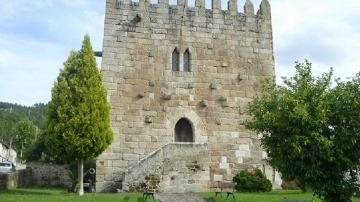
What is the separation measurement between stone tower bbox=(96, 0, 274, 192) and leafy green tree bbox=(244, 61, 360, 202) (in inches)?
282

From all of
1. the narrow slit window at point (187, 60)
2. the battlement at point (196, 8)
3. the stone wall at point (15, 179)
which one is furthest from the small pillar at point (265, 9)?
the stone wall at point (15, 179)

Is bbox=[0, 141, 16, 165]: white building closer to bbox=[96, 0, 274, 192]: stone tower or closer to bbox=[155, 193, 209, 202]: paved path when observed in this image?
bbox=[96, 0, 274, 192]: stone tower

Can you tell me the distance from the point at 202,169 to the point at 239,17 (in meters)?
8.32

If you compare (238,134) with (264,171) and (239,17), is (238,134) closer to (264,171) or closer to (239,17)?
(264,171)

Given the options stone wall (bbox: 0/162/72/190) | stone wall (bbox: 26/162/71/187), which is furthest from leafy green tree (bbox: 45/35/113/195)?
stone wall (bbox: 26/162/71/187)

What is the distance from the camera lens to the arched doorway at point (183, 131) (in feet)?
66.4

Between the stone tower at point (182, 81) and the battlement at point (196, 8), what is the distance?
0.05 m

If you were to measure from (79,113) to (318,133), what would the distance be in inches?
360

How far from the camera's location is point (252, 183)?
18.4 metres

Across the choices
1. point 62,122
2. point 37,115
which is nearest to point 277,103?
point 62,122

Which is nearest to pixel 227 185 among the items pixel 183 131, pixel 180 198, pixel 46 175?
pixel 183 131

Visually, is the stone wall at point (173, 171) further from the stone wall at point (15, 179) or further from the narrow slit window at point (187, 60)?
the stone wall at point (15, 179)

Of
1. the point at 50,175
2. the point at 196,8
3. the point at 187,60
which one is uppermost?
the point at 196,8

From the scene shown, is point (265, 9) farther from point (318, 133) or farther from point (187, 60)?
point (318, 133)
